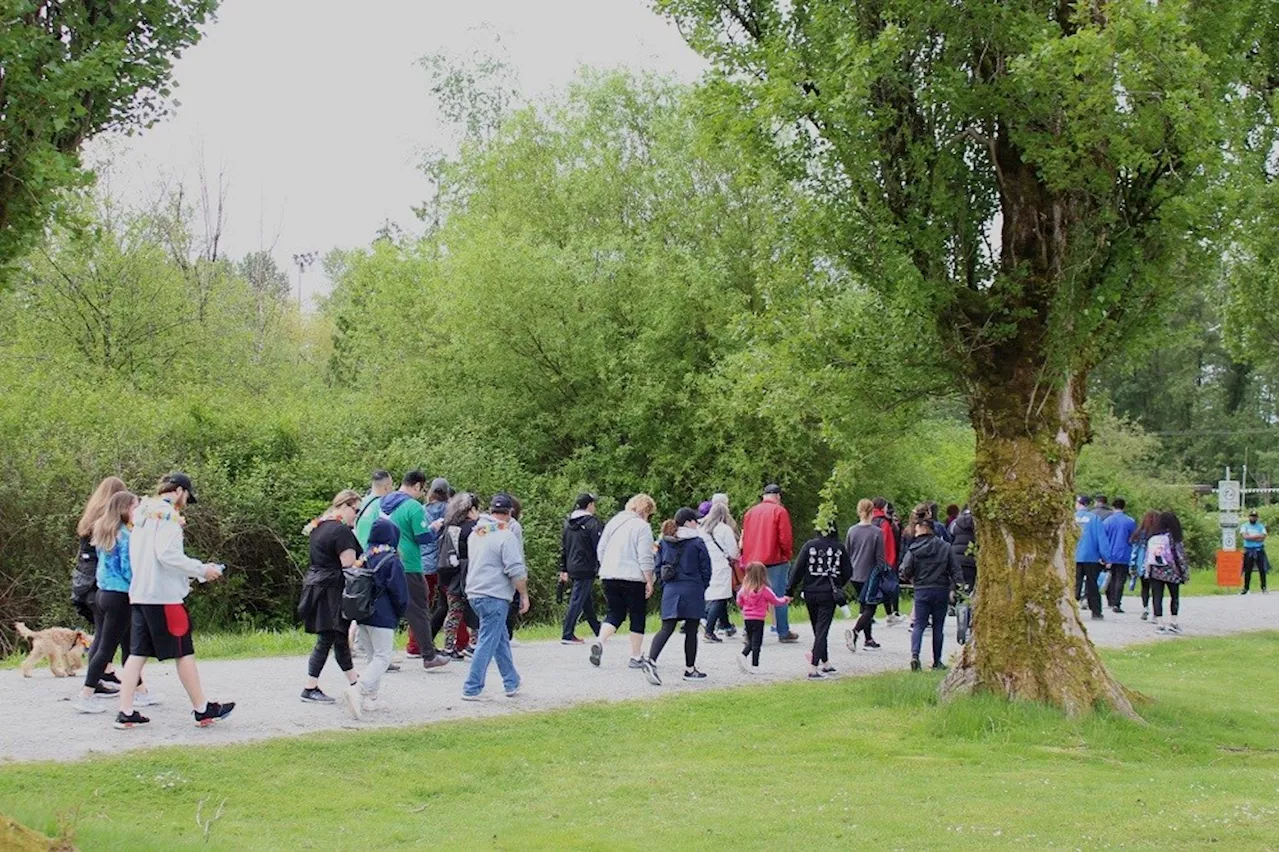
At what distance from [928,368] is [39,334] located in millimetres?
22810

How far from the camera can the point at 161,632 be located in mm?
10133

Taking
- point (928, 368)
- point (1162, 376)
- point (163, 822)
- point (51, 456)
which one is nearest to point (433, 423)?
point (51, 456)

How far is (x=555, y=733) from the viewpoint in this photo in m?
11.1

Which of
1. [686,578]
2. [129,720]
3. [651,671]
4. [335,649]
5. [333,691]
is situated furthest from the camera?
[686,578]

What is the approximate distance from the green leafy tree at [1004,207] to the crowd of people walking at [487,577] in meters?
2.15

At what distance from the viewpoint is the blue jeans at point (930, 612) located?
14.7 metres

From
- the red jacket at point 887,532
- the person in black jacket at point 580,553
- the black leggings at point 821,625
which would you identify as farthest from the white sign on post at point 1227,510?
the person in black jacket at point 580,553

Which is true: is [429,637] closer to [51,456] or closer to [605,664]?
[605,664]

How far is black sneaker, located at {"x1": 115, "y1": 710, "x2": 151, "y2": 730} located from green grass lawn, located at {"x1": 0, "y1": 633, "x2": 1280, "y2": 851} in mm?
1039

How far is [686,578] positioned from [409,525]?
9.82 ft

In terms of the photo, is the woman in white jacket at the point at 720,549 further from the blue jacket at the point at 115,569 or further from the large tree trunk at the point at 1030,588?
the blue jacket at the point at 115,569

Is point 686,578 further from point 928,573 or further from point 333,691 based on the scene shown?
point 333,691

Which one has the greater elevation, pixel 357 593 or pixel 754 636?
pixel 357 593

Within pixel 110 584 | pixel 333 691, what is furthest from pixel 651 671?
pixel 110 584
